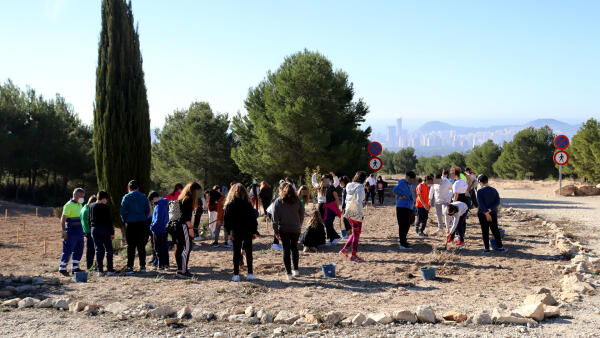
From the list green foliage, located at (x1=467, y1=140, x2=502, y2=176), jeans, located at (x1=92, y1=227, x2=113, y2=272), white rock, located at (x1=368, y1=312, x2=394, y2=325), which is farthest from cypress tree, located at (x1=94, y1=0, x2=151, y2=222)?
green foliage, located at (x1=467, y1=140, x2=502, y2=176)

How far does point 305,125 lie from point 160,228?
1896 cm

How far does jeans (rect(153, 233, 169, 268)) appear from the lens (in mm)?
9203

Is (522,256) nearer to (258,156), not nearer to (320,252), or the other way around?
(320,252)

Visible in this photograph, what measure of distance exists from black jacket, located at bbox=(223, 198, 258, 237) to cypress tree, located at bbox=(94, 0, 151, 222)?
316 inches

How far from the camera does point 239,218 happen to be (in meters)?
7.82

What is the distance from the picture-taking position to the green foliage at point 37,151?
35.2m

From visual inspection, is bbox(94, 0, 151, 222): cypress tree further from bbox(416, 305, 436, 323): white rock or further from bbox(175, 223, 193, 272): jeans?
bbox(416, 305, 436, 323): white rock

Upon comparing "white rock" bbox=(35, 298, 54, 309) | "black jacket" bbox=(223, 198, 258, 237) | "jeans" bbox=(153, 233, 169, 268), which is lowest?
"white rock" bbox=(35, 298, 54, 309)

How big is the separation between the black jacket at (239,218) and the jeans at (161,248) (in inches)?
82.0

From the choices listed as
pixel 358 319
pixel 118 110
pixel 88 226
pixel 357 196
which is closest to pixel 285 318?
pixel 358 319

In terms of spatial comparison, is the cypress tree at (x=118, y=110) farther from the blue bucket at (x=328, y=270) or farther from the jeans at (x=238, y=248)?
the blue bucket at (x=328, y=270)

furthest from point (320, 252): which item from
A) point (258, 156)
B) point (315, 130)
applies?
point (258, 156)

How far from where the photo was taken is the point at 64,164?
37156 millimetres

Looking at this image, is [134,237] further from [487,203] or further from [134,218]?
[487,203]
